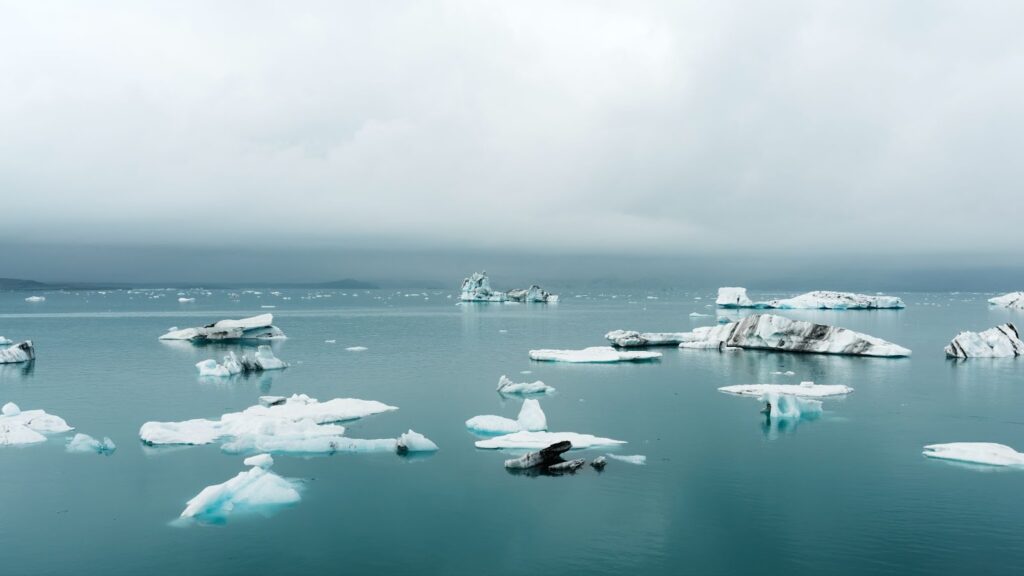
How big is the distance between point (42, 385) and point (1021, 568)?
105ft

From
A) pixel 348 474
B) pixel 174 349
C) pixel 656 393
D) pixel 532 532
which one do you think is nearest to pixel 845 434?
pixel 656 393

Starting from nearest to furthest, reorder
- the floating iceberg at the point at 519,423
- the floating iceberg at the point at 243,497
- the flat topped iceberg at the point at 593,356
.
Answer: the floating iceberg at the point at 243,497
the floating iceberg at the point at 519,423
the flat topped iceberg at the point at 593,356

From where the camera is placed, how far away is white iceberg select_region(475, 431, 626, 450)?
1797 cm

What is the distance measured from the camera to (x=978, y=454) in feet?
55.3

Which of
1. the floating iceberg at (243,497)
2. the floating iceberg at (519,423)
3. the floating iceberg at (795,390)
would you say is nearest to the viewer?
the floating iceberg at (243,497)

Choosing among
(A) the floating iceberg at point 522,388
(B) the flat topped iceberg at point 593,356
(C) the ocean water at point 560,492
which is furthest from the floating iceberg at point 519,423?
(B) the flat topped iceberg at point 593,356

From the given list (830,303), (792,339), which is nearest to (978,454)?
(792,339)

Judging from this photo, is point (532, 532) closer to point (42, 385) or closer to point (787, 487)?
point (787, 487)

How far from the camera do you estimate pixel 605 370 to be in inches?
1319

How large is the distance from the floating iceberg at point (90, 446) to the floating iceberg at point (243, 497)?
216 inches

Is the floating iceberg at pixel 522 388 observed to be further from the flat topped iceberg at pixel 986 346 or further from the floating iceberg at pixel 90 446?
the flat topped iceberg at pixel 986 346

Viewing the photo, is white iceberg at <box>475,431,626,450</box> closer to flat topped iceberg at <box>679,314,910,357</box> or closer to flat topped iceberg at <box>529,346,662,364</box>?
flat topped iceberg at <box>529,346,662,364</box>

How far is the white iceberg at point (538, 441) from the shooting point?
1797cm

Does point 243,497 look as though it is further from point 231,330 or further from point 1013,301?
point 1013,301
